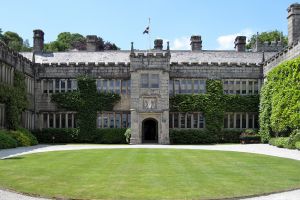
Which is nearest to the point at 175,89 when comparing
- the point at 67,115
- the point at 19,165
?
the point at 67,115

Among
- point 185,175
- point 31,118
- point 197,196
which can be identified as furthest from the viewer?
point 31,118

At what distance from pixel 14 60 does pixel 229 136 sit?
1980 centimetres

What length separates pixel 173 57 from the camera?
44531mm

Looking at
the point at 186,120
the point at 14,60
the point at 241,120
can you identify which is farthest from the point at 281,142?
the point at 14,60

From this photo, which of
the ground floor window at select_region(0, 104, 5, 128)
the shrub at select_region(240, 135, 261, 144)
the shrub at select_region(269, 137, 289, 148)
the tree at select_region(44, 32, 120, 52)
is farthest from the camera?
the tree at select_region(44, 32, 120, 52)

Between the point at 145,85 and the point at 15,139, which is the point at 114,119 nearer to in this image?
the point at 145,85

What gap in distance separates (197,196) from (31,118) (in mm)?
32128

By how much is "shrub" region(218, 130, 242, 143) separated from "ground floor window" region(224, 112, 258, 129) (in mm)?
811

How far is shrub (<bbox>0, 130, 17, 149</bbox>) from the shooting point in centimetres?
2845

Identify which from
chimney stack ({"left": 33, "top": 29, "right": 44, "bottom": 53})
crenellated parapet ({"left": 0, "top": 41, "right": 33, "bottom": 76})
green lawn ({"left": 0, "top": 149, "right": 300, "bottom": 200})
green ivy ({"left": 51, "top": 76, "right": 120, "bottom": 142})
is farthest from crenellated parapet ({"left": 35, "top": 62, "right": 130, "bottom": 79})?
green lawn ({"left": 0, "top": 149, "right": 300, "bottom": 200})

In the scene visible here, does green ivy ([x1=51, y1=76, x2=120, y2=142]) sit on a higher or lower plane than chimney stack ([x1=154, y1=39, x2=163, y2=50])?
lower

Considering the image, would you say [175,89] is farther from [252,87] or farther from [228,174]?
[228,174]

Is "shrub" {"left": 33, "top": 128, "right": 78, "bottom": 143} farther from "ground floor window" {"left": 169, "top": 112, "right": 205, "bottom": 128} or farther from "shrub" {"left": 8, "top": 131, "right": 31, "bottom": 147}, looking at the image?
"ground floor window" {"left": 169, "top": 112, "right": 205, "bottom": 128}

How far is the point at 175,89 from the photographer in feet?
133
